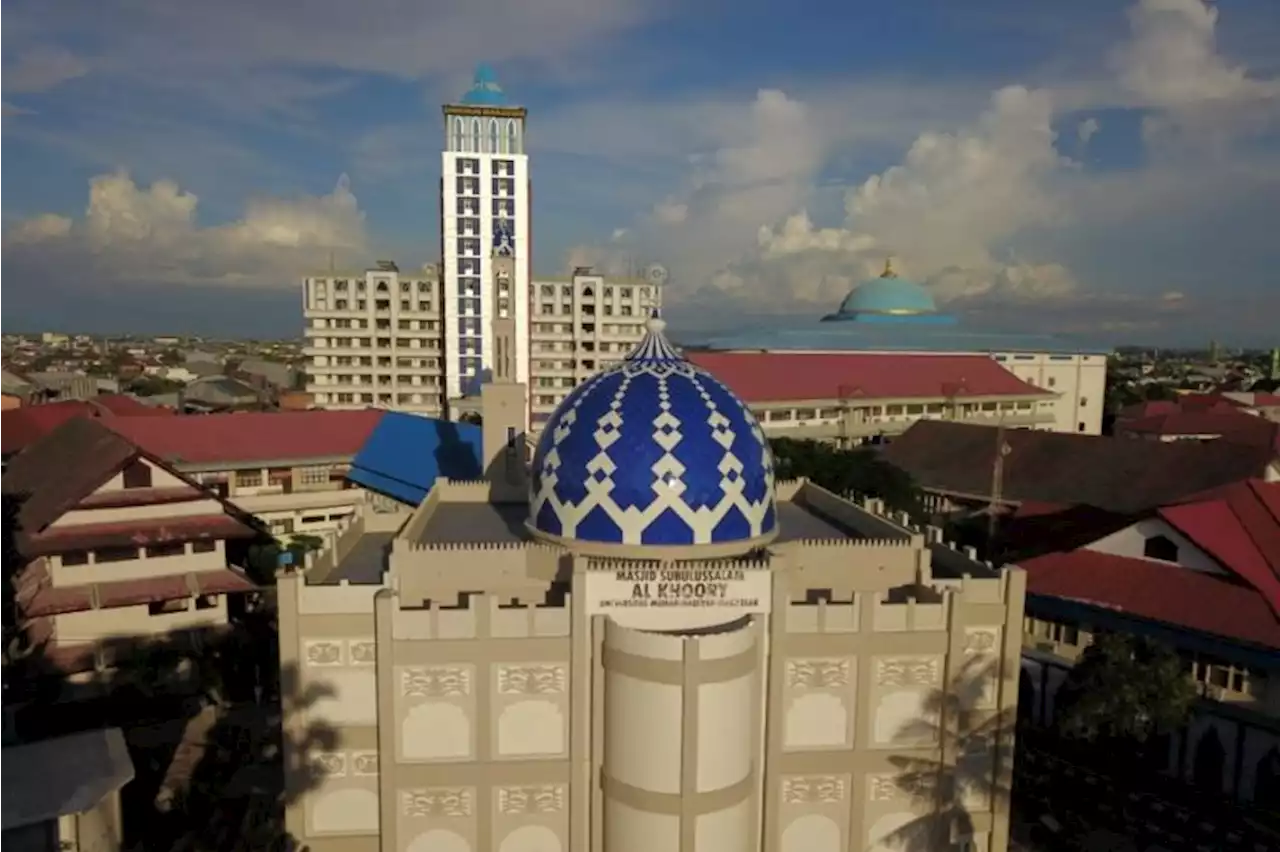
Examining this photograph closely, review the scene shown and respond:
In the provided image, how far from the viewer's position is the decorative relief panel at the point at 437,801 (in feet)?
53.9

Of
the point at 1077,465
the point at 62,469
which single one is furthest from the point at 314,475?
the point at 1077,465

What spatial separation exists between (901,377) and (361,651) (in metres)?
55.6

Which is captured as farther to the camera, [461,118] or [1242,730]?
[461,118]

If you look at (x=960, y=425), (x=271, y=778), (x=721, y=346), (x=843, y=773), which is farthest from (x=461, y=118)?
(x=843, y=773)

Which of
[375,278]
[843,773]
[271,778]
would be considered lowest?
[271,778]


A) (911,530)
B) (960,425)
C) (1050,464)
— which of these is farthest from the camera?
(960,425)

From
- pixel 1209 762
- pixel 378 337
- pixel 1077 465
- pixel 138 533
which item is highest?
pixel 378 337

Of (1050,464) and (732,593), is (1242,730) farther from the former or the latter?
(1050,464)

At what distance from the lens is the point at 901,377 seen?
65.4 meters

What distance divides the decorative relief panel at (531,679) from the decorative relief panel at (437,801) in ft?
6.99

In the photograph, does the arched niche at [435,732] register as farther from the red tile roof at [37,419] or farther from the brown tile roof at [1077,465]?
the red tile roof at [37,419]

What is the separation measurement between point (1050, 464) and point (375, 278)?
52.9m

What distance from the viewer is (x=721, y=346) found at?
82.0 meters

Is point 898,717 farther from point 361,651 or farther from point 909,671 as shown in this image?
point 361,651
